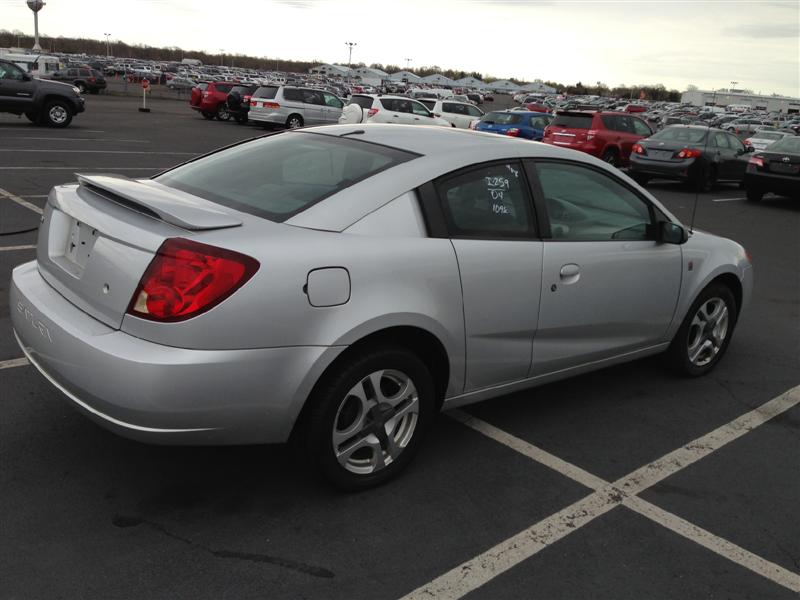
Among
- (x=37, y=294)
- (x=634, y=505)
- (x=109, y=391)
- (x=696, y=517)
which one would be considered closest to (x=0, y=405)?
(x=37, y=294)

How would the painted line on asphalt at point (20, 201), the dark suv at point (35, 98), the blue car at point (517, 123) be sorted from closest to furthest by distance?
the painted line on asphalt at point (20, 201) → the dark suv at point (35, 98) → the blue car at point (517, 123)

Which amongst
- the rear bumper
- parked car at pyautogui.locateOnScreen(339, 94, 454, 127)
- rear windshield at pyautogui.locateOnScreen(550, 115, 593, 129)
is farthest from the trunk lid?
parked car at pyautogui.locateOnScreen(339, 94, 454, 127)

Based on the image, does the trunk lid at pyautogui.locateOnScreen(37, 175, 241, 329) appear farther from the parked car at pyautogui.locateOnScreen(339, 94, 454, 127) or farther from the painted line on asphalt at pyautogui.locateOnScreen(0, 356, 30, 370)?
the parked car at pyautogui.locateOnScreen(339, 94, 454, 127)

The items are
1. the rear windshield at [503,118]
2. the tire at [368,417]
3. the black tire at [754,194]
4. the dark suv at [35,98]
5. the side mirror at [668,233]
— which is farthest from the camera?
the rear windshield at [503,118]

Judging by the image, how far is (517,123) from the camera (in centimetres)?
2192

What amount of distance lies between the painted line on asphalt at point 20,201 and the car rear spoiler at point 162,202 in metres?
5.77

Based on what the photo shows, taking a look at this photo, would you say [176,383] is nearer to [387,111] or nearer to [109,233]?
[109,233]

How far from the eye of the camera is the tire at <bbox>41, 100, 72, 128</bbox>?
19.5 metres

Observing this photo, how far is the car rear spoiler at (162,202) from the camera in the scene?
2.95 meters

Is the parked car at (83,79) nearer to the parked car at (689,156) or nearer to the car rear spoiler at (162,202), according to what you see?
the parked car at (689,156)

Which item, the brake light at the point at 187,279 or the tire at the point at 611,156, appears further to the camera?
the tire at the point at 611,156

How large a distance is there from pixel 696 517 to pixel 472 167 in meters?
1.90

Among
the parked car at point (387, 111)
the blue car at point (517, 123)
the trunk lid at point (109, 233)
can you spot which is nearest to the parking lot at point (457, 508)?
the trunk lid at point (109, 233)

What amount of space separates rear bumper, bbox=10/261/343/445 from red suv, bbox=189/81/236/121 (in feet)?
92.8
